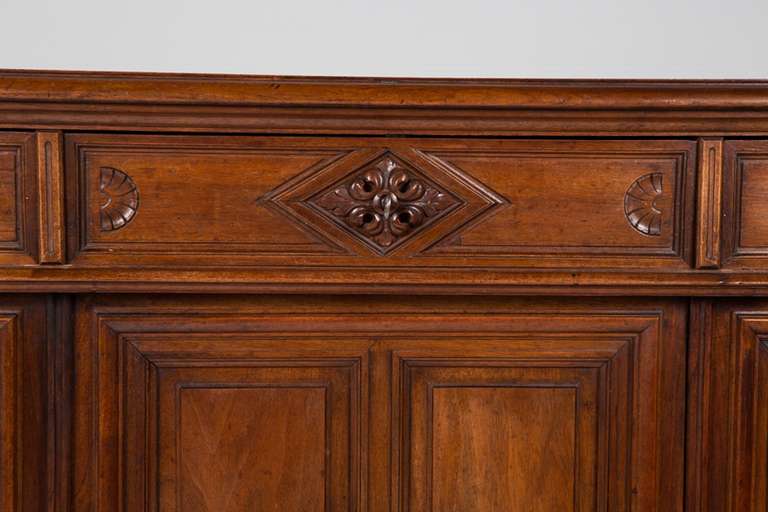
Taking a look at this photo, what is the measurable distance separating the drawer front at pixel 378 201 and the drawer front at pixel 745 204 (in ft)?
0.11

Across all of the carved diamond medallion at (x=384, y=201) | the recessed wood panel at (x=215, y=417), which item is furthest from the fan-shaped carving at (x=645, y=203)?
the recessed wood panel at (x=215, y=417)

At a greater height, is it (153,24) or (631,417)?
(153,24)

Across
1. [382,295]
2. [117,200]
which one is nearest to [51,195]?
[117,200]

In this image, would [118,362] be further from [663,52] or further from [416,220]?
[663,52]

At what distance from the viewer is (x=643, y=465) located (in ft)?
2.31

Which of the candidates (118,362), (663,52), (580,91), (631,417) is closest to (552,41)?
(663,52)

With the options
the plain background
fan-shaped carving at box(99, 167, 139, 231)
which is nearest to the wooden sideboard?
fan-shaped carving at box(99, 167, 139, 231)

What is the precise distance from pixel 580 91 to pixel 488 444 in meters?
0.32

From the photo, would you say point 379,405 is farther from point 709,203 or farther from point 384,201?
point 709,203

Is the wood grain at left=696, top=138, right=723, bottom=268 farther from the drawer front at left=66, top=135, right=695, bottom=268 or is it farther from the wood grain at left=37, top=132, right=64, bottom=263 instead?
the wood grain at left=37, top=132, right=64, bottom=263

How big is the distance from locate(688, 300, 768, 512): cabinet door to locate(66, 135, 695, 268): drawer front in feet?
0.24

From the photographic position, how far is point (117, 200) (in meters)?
0.67

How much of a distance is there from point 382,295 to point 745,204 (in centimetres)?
33

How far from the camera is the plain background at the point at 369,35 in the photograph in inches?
45.7
